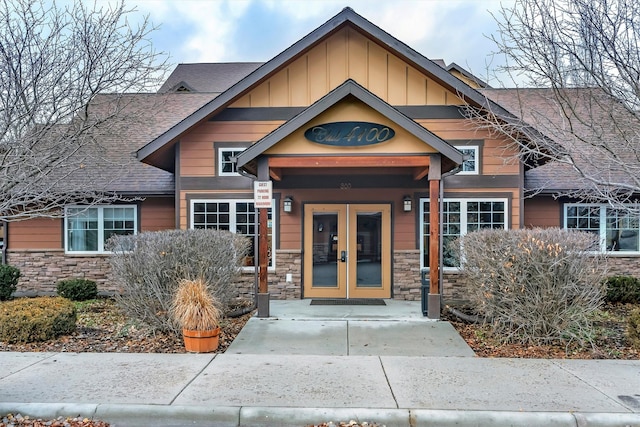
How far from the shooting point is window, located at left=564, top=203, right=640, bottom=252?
1197 cm

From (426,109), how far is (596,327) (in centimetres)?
599

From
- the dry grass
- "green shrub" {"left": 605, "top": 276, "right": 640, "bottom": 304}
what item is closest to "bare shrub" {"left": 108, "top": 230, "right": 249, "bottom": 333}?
the dry grass

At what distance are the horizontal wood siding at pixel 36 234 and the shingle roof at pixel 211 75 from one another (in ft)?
47.6

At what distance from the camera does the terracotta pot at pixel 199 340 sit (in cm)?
671

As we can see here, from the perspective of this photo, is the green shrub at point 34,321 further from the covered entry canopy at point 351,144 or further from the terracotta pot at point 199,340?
the covered entry canopy at point 351,144

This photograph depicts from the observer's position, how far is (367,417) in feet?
14.6

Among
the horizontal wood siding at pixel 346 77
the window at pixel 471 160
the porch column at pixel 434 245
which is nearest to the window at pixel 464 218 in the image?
the window at pixel 471 160

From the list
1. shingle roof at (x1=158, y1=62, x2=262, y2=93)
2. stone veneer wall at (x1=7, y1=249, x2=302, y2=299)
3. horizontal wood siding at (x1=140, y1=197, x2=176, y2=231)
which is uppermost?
shingle roof at (x1=158, y1=62, x2=262, y2=93)

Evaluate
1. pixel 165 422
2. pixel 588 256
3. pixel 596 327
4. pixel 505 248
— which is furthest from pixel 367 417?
pixel 596 327

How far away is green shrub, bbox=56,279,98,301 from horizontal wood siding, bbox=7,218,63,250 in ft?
6.01

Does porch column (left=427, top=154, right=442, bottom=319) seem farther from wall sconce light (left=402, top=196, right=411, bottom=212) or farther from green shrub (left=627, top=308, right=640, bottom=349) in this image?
green shrub (left=627, top=308, right=640, bottom=349)

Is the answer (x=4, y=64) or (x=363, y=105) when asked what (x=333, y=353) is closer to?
(x=363, y=105)

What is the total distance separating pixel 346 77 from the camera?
11195mm

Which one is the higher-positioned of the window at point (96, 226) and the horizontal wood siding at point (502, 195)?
the horizontal wood siding at point (502, 195)
